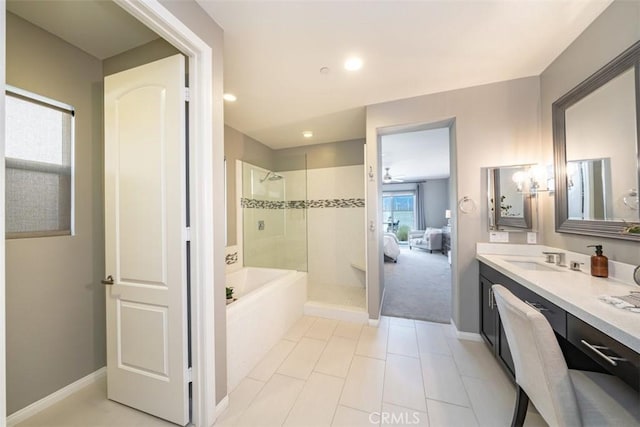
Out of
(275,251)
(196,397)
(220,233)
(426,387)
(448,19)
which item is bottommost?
(426,387)

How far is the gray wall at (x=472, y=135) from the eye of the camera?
2.14 m

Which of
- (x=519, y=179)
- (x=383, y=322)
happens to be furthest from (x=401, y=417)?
(x=519, y=179)

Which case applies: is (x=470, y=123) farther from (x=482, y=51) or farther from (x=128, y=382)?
(x=128, y=382)

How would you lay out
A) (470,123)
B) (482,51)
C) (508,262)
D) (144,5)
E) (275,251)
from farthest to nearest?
(275,251)
(470,123)
(508,262)
(482,51)
(144,5)

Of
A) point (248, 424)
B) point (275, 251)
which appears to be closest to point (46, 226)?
point (248, 424)

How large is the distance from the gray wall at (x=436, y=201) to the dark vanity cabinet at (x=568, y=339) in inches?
270

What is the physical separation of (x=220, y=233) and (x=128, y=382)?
1142mm

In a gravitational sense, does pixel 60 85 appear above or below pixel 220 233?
above

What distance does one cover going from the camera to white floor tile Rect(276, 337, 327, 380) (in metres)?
1.83

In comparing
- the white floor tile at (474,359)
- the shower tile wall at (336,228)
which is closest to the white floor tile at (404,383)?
the white floor tile at (474,359)

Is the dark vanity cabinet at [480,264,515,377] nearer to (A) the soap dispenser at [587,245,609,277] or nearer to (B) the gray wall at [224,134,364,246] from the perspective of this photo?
(A) the soap dispenser at [587,245,609,277]

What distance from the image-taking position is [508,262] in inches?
76.4

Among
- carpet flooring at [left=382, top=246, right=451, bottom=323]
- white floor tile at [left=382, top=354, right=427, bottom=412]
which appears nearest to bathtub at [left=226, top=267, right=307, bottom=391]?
white floor tile at [left=382, top=354, right=427, bottom=412]

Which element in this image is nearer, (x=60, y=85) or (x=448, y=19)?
(x=448, y=19)
